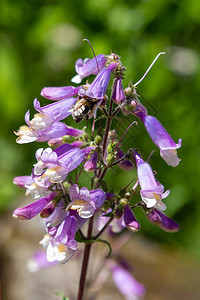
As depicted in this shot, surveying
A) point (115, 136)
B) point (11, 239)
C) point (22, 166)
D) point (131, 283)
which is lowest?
point (11, 239)

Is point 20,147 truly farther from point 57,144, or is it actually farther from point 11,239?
point 57,144

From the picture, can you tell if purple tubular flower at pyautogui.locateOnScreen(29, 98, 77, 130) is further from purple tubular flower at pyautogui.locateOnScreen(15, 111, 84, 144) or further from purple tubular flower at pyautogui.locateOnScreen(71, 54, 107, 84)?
purple tubular flower at pyautogui.locateOnScreen(71, 54, 107, 84)

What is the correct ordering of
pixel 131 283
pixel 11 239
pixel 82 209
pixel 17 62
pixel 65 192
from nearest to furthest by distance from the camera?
pixel 82 209, pixel 65 192, pixel 131 283, pixel 11 239, pixel 17 62

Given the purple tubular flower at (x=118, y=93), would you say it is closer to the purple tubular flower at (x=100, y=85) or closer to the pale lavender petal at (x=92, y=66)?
the purple tubular flower at (x=100, y=85)

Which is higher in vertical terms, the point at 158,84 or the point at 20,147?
the point at 158,84

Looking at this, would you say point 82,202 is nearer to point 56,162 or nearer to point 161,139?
point 56,162

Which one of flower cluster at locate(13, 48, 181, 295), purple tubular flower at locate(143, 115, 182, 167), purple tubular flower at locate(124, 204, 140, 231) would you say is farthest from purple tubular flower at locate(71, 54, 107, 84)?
purple tubular flower at locate(124, 204, 140, 231)

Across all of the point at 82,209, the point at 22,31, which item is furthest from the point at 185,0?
the point at 82,209

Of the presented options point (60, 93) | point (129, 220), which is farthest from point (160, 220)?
point (60, 93)
